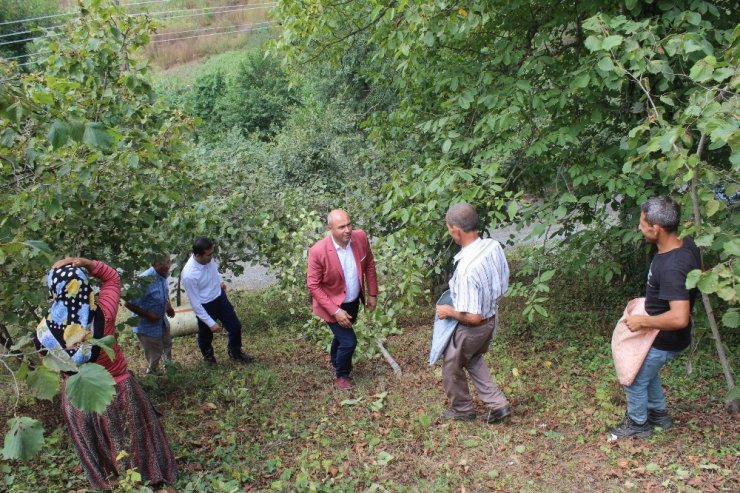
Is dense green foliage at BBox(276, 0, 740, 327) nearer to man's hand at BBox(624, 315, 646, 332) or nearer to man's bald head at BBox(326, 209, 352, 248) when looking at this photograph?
man's bald head at BBox(326, 209, 352, 248)

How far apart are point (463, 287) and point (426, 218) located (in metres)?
1.08

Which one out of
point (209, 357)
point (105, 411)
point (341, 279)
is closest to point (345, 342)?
point (341, 279)

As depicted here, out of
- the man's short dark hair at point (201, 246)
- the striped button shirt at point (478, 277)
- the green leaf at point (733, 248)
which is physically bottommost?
the striped button shirt at point (478, 277)

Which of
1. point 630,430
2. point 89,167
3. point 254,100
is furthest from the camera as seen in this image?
point 254,100

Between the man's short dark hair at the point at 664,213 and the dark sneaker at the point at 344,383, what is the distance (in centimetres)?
329

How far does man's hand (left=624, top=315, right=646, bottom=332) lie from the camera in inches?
153

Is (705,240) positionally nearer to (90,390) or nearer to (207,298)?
(90,390)

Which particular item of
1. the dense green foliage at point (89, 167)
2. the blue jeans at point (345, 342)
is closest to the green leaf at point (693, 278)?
the blue jeans at point (345, 342)

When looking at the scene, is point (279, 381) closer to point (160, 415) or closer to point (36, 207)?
point (160, 415)

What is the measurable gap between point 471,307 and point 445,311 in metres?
0.23

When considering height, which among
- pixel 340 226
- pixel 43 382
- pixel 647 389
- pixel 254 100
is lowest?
pixel 647 389

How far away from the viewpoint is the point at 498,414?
480cm

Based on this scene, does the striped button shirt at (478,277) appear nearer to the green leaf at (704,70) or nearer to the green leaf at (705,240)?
the green leaf at (705,240)

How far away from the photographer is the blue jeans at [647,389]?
13.0 feet
